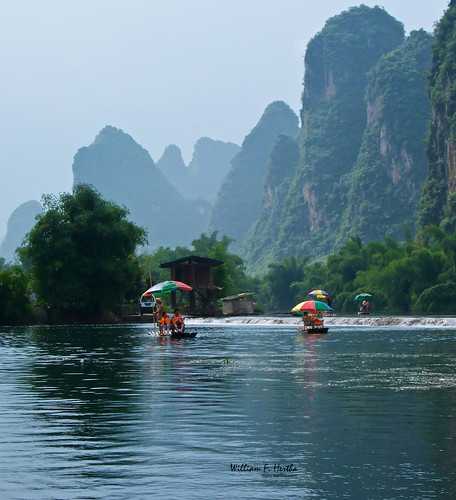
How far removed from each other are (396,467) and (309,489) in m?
1.45

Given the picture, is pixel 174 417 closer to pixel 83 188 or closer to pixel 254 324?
pixel 254 324

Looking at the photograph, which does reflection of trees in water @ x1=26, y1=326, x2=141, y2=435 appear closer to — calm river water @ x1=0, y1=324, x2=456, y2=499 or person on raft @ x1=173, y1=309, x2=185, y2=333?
calm river water @ x1=0, y1=324, x2=456, y2=499

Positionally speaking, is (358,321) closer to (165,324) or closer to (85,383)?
(165,324)

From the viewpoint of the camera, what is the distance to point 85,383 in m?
20.6

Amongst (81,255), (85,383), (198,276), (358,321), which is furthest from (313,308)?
(198,276)

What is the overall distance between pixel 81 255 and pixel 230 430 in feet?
186

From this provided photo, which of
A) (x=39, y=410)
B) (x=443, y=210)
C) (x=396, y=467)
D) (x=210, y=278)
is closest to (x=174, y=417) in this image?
(x=39, y=410)

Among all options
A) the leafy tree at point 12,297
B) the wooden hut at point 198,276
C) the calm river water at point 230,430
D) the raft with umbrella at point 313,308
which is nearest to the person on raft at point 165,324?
the raft with umbrella at point 313,308

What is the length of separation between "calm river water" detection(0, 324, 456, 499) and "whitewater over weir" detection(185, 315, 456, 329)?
95.7ft

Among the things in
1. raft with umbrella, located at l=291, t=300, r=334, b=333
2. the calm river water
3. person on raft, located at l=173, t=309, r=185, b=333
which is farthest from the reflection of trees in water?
raft with umbrella, located at l=291, t=300, r=334, b=333

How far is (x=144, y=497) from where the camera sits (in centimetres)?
874

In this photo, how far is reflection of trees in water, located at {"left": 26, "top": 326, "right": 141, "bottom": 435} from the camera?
14602 mm

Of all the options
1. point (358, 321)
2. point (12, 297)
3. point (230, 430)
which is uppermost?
point (12, 297)

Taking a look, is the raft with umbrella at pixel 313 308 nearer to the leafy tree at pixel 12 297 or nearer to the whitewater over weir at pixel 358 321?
the whitewater over weir at pixel 358 321
